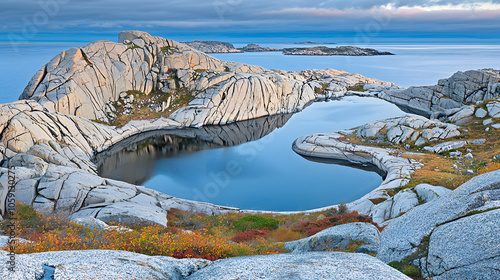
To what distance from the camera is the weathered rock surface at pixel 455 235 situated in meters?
10.0

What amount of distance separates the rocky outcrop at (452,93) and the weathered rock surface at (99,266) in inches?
3126

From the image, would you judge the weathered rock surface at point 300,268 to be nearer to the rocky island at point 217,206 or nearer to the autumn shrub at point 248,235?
the rocky island at point 217,206

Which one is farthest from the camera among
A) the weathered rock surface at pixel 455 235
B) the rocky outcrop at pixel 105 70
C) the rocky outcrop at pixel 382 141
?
the rocky outcrop at pixel 105 70

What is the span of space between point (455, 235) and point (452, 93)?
316ft

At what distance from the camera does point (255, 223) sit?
27.3 meters

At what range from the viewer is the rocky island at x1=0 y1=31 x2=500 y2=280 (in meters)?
10.5

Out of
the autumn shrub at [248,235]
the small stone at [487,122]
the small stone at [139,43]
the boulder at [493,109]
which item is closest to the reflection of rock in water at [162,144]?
the autumn shrub at [248,235]

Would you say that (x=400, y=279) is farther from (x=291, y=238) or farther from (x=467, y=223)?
(x=291, y=238)

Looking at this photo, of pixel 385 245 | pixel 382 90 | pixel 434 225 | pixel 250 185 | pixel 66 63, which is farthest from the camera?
pixel 382 90

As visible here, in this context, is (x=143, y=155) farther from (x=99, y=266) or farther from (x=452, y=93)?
(x=452, y=93)

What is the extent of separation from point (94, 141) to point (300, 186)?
39.9 meters

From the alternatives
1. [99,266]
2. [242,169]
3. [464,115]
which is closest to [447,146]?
[464,115]

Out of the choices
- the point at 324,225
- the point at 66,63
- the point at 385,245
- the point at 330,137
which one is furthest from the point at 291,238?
the point at 66,63

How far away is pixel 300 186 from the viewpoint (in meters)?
47.4
